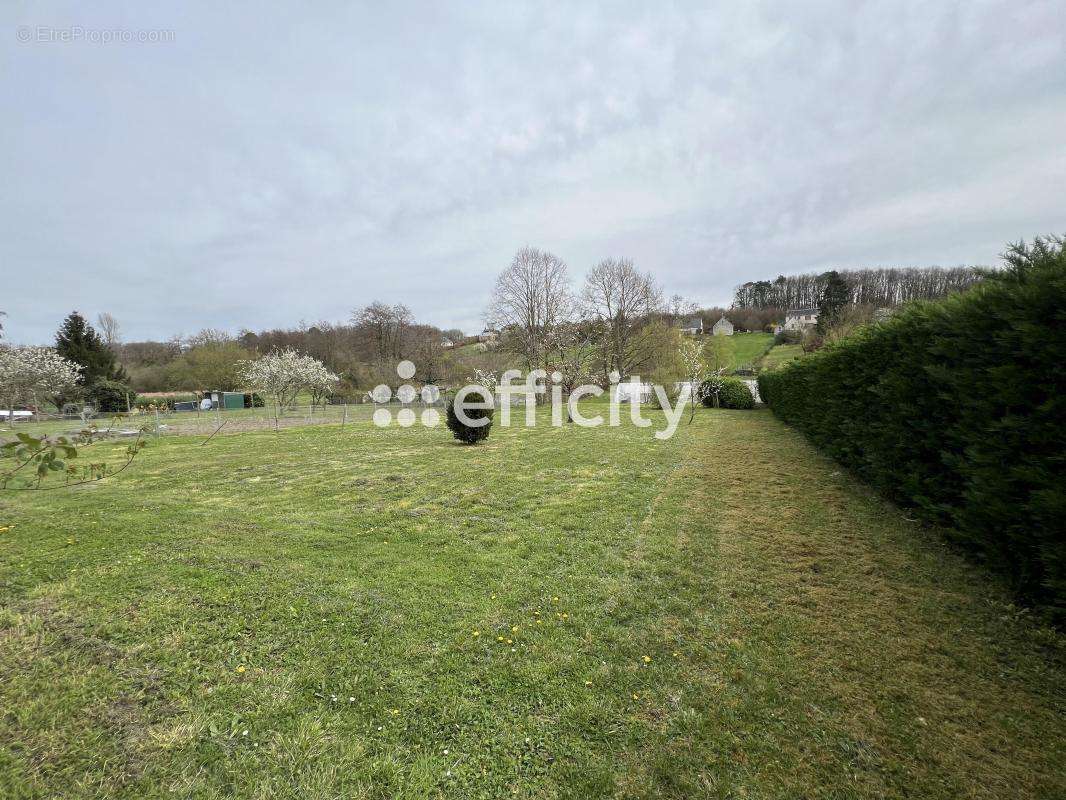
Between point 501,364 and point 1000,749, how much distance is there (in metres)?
27.5

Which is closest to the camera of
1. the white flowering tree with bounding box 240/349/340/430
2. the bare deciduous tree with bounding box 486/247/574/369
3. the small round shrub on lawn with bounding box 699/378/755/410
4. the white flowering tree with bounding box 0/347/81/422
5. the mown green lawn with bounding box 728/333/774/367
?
the small round shrub on lawn with bounding box 699/378/755/410

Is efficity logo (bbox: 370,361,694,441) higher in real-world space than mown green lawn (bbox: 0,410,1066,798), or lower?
higher

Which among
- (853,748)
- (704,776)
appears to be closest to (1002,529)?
(853,748)

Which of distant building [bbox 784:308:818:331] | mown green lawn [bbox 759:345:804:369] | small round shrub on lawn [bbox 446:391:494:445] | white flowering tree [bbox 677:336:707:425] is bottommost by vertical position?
small round shrub on lawn [bbox 446:391:494:445]

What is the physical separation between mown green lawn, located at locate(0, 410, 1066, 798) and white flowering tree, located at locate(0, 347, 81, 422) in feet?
83.1

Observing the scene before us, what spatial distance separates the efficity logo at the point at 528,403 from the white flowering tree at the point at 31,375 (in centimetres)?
1704

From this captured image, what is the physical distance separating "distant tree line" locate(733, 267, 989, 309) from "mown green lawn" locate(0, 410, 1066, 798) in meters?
2.97

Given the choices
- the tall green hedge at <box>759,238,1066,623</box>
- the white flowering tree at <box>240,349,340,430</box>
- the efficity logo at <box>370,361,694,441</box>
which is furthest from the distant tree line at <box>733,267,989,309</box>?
the white flowering tree at <box>240,349,340,430</box>

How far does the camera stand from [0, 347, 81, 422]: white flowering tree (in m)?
20.5

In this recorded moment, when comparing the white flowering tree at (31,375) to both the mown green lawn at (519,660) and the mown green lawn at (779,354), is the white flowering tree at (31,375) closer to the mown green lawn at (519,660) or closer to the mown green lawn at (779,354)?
the mown green lawn at (519,660)

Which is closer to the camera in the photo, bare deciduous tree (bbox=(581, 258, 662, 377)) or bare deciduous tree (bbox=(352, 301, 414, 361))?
bare deciduous tree (bbox=(581, 258, 662, 377))

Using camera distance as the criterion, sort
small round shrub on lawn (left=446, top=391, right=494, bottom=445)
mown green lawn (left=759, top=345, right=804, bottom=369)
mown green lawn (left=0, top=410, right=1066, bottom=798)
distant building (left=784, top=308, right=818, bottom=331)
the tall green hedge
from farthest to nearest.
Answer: distant building (left=784, top=308, right=818, bottom=331) → mown green lawn (left=759, top=345, right=804, bottom=369) → small round shrub on lawn (left=446, top=391, right=494, bottom=445) → the tall green hedge → mown green lawn (left=0, top=410, right=1066, bottom=798)

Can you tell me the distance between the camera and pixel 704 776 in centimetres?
183

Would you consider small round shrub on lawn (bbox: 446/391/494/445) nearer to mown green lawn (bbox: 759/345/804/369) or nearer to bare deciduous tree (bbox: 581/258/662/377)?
bare deciduous tree (bbox: 581/258/662/377)
